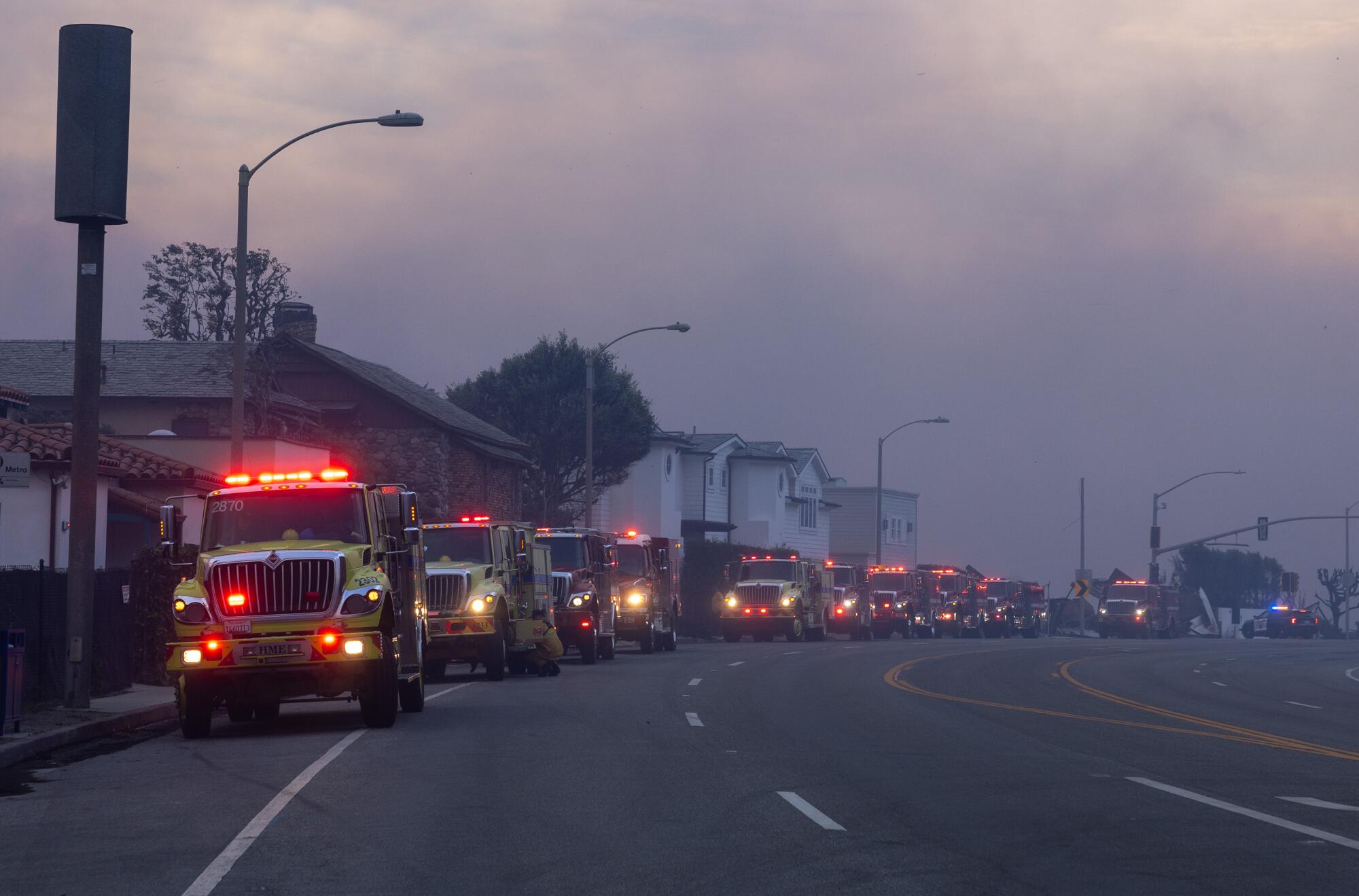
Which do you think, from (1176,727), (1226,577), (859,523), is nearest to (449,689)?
(1176,727)

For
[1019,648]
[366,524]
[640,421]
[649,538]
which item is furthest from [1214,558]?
[366,524]

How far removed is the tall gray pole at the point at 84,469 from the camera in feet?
64.4

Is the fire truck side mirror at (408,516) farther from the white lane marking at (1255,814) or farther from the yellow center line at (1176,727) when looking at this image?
the white lane marking at (1255,814)

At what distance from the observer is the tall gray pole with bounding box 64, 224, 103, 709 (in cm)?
1964

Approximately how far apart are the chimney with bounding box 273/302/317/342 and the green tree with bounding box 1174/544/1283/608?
109627mm

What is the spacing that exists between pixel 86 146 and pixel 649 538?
79.1 feet

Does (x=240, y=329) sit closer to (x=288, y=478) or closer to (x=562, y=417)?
(x=288, y=478)

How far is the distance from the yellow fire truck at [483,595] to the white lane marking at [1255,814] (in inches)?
556

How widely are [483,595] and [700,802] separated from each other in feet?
47.7

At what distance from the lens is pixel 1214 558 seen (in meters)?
157

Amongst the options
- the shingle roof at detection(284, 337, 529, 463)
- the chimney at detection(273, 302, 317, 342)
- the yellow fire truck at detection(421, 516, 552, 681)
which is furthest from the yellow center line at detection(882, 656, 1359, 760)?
the chimney at detection(273, 302, 317, 342)

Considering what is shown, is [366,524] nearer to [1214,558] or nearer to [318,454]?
[318,454]

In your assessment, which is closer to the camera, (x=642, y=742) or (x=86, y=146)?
(x=642, y=742)

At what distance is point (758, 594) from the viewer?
5350cm
